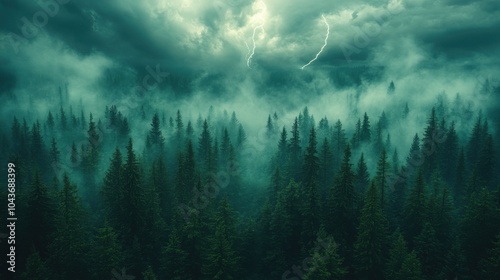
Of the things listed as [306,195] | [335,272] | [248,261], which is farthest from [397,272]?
[248,261]

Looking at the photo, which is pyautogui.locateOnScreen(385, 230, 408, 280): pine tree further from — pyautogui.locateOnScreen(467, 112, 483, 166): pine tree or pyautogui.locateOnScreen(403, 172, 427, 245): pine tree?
pyautogui.locateOnScreen(467, 112, 483, 166): pine tree

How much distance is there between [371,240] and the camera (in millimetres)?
37062

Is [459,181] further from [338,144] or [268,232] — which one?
[268,232]

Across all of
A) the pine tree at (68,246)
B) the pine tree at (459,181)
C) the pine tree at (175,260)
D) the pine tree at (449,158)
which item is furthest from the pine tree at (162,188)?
the pine tree at (449,158)

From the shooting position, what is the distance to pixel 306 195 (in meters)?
46.3

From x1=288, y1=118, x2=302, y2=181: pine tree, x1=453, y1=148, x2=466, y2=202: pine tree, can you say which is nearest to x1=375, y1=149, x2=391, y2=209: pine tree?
x1=288, y1=118, x2=302, y2=181: pine tree

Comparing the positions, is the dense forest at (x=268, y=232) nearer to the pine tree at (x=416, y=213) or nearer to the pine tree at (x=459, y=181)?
the pine tree at (x=416, y=213)

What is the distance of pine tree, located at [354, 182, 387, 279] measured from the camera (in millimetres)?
36844

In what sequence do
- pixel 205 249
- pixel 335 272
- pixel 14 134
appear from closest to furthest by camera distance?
pixel 335 272, pixel 205 249, pixel 14 134

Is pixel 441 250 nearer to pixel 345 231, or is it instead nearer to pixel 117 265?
pixel 345 231

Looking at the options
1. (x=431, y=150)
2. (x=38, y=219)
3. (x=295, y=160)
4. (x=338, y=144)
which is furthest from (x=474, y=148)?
(x=38, y=219)

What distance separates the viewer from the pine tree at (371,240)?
121 ft

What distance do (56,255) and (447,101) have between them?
18824cm

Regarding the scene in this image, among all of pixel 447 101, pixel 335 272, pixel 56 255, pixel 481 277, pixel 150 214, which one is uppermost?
pixel 447 101
